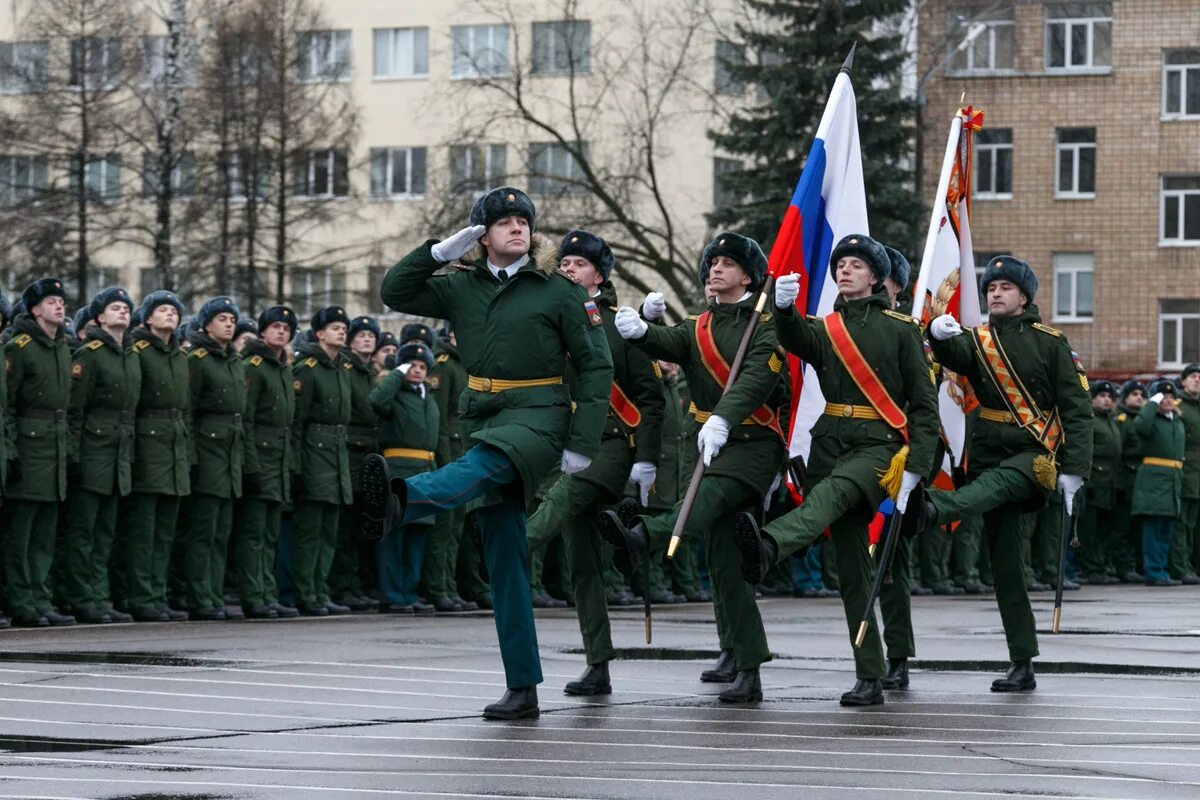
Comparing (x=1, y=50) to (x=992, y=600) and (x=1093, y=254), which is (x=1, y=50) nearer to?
(x=1093, y=254)

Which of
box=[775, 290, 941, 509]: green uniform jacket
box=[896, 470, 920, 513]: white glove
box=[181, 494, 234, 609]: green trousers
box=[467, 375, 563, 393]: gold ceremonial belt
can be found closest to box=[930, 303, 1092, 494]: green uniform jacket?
box=[775, 290, 941, 509]: green uniform jacket

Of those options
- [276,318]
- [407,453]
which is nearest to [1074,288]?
[407,453]

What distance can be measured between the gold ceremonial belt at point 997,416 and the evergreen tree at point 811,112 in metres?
23.8

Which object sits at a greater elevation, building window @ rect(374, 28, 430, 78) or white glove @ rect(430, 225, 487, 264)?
building window @ rect(374, 28, 430, 78)

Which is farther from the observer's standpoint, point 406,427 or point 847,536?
point 406,427

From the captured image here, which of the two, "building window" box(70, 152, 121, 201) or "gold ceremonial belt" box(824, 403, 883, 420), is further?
"building window" box(70, 152, 121, 201)

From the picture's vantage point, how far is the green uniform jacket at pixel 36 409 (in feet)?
52.1

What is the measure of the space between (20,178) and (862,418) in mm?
44821

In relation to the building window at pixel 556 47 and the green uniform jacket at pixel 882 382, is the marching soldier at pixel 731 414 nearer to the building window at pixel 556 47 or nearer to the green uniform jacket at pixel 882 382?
the green uniform jacket at pixel 882 382

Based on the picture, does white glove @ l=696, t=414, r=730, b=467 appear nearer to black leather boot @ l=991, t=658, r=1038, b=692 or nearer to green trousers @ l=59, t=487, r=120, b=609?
black leather boot @ l=991, t=658, r=1038, b=692

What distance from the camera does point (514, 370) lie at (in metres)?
10.3

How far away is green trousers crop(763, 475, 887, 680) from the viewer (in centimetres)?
1082

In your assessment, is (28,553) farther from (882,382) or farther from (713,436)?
(882,382)

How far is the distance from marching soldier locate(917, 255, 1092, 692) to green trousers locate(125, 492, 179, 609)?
21.3ft
